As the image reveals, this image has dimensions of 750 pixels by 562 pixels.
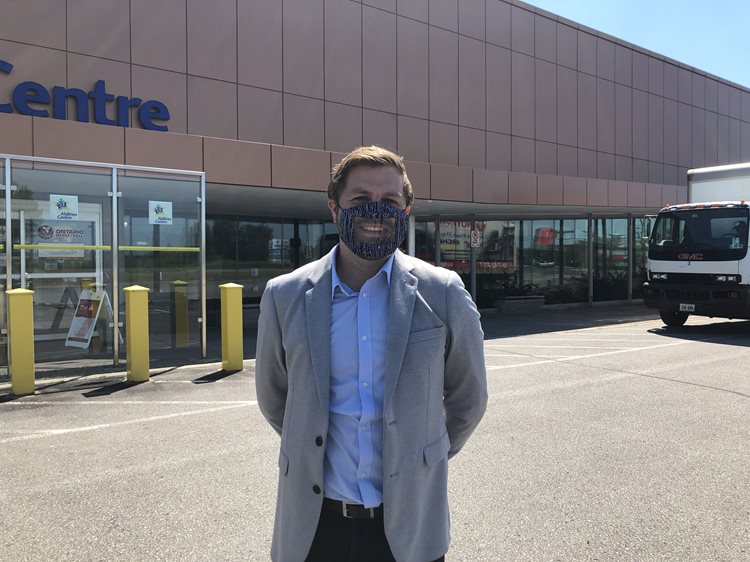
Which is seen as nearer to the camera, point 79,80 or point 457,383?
point 457,383

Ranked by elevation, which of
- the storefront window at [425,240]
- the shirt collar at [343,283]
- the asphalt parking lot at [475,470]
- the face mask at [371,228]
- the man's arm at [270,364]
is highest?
the storefront window at [425,240]

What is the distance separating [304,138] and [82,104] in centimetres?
500

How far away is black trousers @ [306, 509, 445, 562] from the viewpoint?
1884 mm

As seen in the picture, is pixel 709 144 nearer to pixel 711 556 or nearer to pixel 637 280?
pixel 637 280

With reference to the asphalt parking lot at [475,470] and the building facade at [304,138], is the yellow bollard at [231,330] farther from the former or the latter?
the building facade at [304,138]

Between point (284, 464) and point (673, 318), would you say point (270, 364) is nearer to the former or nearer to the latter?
point (284, 464)

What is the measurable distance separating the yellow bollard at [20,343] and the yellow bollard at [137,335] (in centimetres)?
115

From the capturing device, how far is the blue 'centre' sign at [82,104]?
11305 millimetres

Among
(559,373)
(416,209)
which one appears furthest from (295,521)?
(416,209)

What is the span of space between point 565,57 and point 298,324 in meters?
Result: 21.3

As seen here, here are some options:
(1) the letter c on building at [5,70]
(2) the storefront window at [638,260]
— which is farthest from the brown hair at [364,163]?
(2) the storefront window at [638,260]

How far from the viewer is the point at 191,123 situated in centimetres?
1330

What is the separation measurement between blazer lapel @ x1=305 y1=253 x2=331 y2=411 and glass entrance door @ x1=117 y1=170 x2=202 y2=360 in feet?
26.4

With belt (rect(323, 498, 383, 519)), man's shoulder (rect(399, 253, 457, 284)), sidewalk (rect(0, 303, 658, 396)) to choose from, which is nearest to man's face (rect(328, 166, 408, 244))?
man's shoulder (rect(399, 253, 457, 284))
